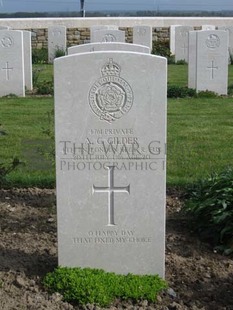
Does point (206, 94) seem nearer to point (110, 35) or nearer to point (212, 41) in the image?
point (212, 41)

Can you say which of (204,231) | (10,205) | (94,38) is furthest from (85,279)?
(94,38)

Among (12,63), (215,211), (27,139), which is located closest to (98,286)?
(215,211)

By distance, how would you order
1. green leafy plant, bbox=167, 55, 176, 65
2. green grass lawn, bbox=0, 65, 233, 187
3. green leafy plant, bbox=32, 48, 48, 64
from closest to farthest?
green grass lawn, bbox=0, 65, 233, 187 → green leafy plant, bbox=32, 48, 48, 64 → green leafy plant, bbox=167, 55, 176, 65

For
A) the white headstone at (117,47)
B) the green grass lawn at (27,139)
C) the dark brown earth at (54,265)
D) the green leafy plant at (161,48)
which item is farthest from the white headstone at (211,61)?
the white headstone at (117,47)

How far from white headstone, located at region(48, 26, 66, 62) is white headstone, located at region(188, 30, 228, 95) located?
794 centimetres

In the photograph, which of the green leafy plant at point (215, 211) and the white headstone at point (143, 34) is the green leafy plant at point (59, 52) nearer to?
the white headstone at point (143, 34)

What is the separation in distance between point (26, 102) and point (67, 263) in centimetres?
817

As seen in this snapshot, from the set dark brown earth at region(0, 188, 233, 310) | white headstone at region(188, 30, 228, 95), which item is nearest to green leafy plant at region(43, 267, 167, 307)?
dark brown earth at region(0, 188, 233, 310)

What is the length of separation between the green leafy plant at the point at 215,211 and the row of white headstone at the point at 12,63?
7.97 m

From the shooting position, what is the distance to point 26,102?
480 inches

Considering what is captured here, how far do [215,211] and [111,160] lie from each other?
1.14 m

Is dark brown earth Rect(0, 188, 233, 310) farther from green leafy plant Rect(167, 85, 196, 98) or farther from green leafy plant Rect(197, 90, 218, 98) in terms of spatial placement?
green leafy plant Rect(197, 90, 218, 98)

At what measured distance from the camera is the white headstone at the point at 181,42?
2022cm

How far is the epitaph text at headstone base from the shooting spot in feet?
13.1
